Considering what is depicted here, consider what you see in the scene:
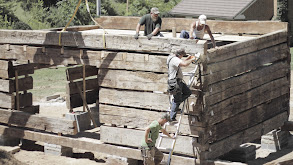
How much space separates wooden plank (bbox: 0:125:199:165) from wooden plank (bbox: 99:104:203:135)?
20.9 inches

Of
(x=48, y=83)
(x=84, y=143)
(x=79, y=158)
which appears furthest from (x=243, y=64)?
(x=48, y=83)

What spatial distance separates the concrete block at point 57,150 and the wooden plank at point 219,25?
16.4ft

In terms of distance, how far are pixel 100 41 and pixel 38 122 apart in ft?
9.09

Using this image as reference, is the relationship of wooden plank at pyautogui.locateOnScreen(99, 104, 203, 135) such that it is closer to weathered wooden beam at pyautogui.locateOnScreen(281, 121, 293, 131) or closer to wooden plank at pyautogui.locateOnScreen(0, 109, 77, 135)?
wooden plank at pyautogui.locateOnScreen(0, 109, 77, 135)

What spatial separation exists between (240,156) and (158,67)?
2.84 m

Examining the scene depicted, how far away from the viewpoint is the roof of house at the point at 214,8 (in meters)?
32.6

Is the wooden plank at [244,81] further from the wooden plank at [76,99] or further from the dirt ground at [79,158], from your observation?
the wooden plank at [76,99]

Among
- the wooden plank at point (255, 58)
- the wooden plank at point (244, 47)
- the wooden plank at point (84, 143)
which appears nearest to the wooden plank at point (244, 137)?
the wooden plank at point (84, 143)

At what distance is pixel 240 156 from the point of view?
12.8m

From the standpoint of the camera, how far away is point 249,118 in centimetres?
1293

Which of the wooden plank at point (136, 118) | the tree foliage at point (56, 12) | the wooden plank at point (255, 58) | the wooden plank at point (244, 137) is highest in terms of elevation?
the tree foliage at point (56, 12)

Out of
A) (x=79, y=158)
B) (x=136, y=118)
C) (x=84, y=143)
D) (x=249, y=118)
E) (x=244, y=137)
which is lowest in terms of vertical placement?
(x=79, y=158)

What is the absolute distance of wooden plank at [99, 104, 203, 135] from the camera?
1143 cm

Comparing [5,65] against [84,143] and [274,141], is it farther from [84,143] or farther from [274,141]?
[274,141]
